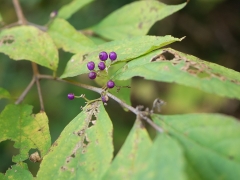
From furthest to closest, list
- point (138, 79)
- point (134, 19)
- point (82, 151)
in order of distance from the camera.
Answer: point (138, 79), point (134, 19), point (82, 151)

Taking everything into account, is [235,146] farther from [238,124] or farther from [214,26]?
[214,26]

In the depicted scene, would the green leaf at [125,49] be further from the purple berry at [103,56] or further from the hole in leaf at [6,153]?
the hole in leaf at [6,153]

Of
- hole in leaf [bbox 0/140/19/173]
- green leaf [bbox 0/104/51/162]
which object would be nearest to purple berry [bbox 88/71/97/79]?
green leaf [bbox 0/104/51/162]

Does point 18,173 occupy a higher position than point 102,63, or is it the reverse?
point 102,63

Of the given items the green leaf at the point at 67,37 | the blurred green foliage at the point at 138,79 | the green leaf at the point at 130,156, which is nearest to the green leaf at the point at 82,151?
the green leaf at the point at 130,156

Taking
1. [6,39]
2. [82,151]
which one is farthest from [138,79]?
[82,151]

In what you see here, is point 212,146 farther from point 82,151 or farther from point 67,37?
point 67,37

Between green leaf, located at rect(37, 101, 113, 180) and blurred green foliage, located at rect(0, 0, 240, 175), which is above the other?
green leaf, located at rect(37, 101, 113, 180)

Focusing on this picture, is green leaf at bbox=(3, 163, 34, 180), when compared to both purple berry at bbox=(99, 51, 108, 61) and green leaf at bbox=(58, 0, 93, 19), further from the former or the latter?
green leaf at bbox=(58, 0, 93, 19)
